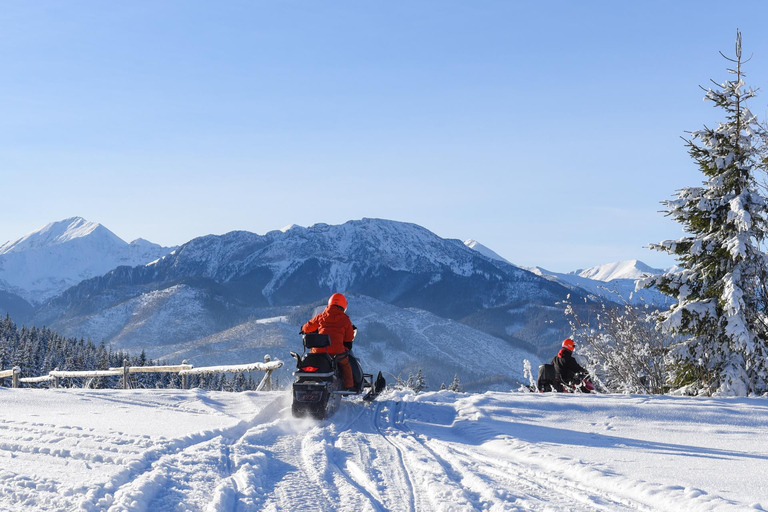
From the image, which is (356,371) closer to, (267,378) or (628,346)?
(267,378)

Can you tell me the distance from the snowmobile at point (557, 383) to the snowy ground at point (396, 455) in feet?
9.28

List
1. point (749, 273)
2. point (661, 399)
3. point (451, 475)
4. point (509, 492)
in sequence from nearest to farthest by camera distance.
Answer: point (509, 492) < point (451, 475) < point (661, 399) < point (749, 273)

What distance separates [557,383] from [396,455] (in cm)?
757

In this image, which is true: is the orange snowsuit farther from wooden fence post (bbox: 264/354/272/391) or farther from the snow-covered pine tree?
the snow-covered pine tree

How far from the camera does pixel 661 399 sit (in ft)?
33.3

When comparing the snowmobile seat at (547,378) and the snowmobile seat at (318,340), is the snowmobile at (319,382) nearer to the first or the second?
the snowmobile seat at (318,340)

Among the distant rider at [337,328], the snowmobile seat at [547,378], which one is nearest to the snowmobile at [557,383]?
the snowmobile seat at [547,378]

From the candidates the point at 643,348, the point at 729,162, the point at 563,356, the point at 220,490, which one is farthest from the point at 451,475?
the point at 643,348

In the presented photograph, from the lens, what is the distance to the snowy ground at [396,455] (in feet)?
16.1

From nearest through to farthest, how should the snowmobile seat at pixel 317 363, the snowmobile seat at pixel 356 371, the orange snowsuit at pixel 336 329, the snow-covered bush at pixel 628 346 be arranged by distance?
the snowmobile seat at pixel 317 363 < the orange snowsuit at pixel 336 329 < the snowmobile seat at pixel 356 371 < the snow-covered bush at pixel 628 346

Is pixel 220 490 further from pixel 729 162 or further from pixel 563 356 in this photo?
pixel 729 162

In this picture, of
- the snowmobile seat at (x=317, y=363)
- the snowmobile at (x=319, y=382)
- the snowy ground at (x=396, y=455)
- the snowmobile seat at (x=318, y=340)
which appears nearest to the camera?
the snowy ground at (x=396, y=455)

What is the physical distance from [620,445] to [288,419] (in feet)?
15.4

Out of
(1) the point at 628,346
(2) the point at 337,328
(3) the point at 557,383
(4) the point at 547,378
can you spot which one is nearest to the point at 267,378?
(2) the point at 337,328
